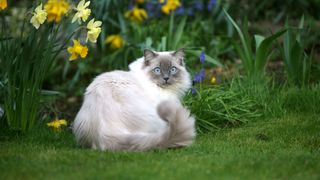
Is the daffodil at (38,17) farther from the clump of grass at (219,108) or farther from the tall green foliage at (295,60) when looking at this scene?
the tall green foliage at (295,60)


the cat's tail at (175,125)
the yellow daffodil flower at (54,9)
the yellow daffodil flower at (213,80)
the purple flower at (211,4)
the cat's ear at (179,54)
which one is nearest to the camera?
the cat's tail at (175,125)

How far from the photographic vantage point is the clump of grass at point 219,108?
6680 millimetres

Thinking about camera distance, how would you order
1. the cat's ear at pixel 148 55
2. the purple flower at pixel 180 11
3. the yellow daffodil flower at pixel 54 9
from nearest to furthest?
the yellow daffodil flower at pixel 54 9 → the cat's ear at pixel 148 55 → the purple flower at pixel 180 11

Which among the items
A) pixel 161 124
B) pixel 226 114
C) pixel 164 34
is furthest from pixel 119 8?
pixel 161 124

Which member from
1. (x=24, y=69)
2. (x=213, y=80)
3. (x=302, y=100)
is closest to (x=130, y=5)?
(x=213, y=80)

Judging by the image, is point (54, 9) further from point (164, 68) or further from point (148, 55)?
point (164, 68)

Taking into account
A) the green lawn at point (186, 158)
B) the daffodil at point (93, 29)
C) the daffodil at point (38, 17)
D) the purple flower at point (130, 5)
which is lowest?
the green lawn at point (186, 158)

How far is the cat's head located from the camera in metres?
5.94

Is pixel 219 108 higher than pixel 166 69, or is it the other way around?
pixel 166 69

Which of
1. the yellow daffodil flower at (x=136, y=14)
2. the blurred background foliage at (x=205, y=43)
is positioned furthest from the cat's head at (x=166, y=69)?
the yellow daffodil flower at (x=136, y=14)

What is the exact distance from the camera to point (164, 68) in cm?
598

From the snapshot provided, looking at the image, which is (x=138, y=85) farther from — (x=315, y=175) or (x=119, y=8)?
(x=119, y=8)

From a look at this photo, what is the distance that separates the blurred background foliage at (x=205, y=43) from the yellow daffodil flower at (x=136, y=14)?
0.05ft

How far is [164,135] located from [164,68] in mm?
1015
